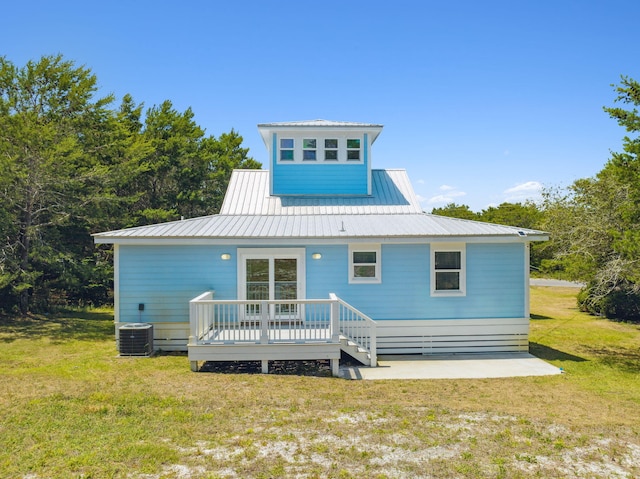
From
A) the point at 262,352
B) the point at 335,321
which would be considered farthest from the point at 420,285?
the point at 262,352

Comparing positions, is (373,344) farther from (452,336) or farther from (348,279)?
(452,336)

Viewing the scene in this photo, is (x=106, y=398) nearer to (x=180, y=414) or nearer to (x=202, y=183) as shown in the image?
(x=180, y=414)

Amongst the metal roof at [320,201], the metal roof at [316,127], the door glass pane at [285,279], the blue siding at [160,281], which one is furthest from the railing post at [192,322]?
the metal roof at [316,127]

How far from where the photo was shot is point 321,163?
48.9 feet

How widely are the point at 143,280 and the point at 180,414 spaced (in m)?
5.30

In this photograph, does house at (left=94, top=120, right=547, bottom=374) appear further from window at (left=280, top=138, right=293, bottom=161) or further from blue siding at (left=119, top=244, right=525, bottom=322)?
window at (left=280, top=138, right=293, bottom=161)

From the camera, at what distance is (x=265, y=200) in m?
14.4

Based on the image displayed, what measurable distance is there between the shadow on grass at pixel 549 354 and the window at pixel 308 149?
925 cm

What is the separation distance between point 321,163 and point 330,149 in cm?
60

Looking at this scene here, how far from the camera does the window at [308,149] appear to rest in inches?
585

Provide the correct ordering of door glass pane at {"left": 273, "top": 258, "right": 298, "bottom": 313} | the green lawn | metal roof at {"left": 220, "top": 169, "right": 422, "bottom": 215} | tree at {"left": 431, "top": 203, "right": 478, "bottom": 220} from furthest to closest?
tree at {"left": 431, "top": 203, "right": 478, "bottom": 220}, metal roof at {"left": 220, "top": 169, "right": 422, "bottom": 215}, door glass pane at {"left": 273, "top": 258, "right": 298, "bottom": 313}, the green lawn

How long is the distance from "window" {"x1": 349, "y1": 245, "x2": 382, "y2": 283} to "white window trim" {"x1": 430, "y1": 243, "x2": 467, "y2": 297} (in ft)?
4.65

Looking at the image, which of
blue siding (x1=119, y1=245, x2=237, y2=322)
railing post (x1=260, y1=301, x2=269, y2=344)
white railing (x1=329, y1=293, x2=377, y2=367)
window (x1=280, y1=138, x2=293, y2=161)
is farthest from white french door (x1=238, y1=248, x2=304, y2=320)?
window (x1=280, y1=138, x2=293, y2=161)

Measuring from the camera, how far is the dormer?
48.7 ft
